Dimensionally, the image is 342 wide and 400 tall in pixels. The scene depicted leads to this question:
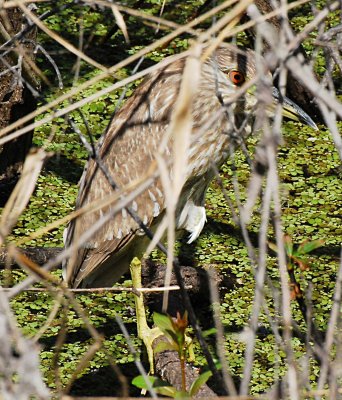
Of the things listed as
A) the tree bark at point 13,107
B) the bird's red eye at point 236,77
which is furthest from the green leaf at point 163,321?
the tree bark at point 13,107

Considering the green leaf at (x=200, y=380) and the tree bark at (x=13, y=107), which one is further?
the tree bark at (x=13, y=107)

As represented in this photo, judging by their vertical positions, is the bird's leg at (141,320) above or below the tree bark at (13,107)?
below

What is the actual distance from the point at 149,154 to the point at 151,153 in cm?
2

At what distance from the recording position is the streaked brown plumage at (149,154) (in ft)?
14.3

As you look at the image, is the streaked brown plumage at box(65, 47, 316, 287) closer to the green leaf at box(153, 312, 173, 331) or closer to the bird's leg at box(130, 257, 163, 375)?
the bird's leg at box(130, 257, 163, 375)

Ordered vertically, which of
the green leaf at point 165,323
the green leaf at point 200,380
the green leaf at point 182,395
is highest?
the green leaf at point 165,323

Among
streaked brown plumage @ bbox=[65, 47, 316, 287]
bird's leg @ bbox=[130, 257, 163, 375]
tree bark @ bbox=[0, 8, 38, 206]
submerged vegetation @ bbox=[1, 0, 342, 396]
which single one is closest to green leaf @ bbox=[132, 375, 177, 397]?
submerged vegetation @ bbox=[1, 0, 342, 396]

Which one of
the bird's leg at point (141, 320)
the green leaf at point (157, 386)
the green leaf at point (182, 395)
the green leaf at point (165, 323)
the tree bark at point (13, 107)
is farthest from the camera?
the tree bark at point (13, 107)

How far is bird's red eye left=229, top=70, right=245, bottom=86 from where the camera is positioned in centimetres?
439

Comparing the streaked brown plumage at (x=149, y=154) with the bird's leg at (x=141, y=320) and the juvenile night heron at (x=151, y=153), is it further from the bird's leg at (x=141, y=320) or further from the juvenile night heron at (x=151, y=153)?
the bird's leg at (x=141, y=320)

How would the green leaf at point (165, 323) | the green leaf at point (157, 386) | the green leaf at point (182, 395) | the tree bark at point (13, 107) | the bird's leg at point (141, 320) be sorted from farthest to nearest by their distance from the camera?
the tree bark at point (13, 107), the bird's leg at point (141, 320), the green leaf at point (165, 323), the green leaf at point (157, 386), the green leaf at point (182, 395)

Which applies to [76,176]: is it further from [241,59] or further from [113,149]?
[241,59]

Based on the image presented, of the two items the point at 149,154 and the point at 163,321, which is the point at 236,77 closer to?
the point at 149,154

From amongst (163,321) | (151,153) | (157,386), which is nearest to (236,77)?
(151,153)
